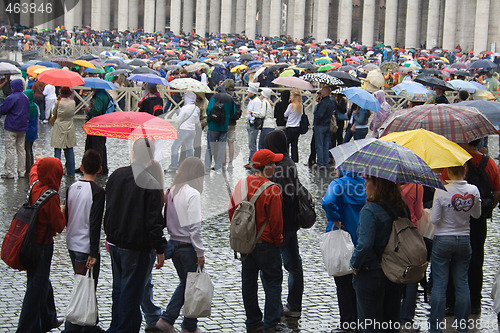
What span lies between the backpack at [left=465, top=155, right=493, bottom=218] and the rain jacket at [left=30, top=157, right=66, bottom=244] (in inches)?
120

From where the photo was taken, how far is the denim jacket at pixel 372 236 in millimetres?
4934

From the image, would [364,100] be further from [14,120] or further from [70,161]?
[14,120]

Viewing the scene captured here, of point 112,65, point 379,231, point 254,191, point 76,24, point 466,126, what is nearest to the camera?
point 379,231

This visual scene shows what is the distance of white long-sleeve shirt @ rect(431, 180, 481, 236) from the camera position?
18.6 ft

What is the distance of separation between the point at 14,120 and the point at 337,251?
6.75 m

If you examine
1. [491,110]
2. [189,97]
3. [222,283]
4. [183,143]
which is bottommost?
[222,283]

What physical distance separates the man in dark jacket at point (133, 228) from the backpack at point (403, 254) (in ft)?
4.78

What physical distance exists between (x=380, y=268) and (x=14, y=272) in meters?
3.48

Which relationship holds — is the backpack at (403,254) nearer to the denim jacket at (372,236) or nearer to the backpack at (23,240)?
the denim jacket at (372,236)

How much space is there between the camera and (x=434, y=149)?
229 inches

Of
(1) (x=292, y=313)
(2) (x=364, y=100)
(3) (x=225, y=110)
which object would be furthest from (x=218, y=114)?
(1) (x=292, y=313)

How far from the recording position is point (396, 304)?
512 centimetres

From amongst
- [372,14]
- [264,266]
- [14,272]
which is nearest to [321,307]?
[264,266]

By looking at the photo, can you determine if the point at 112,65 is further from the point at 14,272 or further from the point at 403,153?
the point at 403,153
